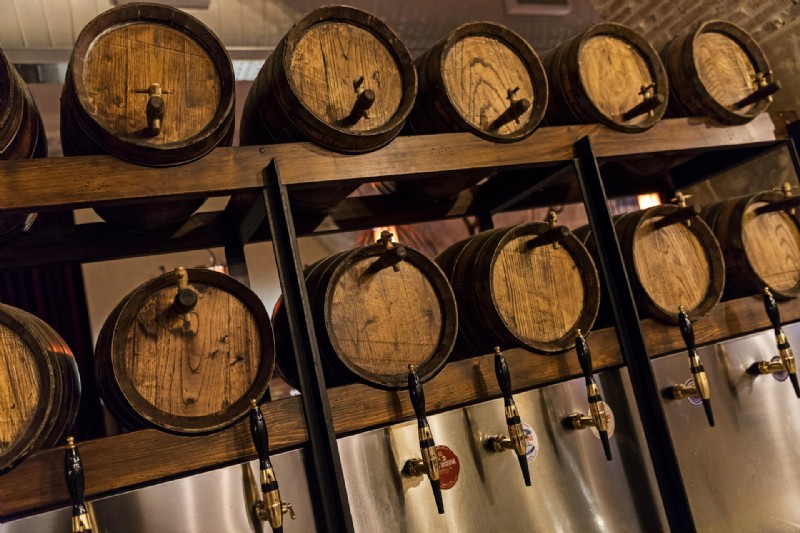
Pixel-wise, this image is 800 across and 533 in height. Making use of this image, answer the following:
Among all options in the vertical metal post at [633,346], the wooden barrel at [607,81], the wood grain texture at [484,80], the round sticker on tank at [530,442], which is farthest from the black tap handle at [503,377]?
the wooden barrel at [607,81]

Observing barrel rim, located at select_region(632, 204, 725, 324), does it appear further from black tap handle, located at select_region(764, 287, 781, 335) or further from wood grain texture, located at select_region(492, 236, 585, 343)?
wood grain texture, located at select_region(492, 236, 585, 343)

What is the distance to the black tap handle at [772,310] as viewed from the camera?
268cm

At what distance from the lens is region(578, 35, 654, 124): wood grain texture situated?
2732 mm

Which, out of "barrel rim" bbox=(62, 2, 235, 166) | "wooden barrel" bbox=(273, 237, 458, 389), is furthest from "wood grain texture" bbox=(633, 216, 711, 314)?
"barrel rim" bbox=(62, 2, 235, 166)

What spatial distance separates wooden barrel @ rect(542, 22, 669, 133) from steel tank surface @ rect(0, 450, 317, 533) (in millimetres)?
1705

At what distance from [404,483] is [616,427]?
2.88 feet

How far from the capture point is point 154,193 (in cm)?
201

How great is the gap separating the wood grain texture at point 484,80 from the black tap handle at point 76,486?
162 cm

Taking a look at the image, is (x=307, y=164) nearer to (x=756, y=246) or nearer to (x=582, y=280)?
(x=582, y=280)

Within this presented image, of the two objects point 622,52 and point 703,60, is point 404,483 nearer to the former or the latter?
point 622,52

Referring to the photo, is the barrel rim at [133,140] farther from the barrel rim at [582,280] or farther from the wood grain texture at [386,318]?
the barrel rim at [582,280]

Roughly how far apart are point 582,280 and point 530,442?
2.07 feet

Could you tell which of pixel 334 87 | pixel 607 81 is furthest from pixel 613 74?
pixel 334 87

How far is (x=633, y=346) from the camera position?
2.57 meters
